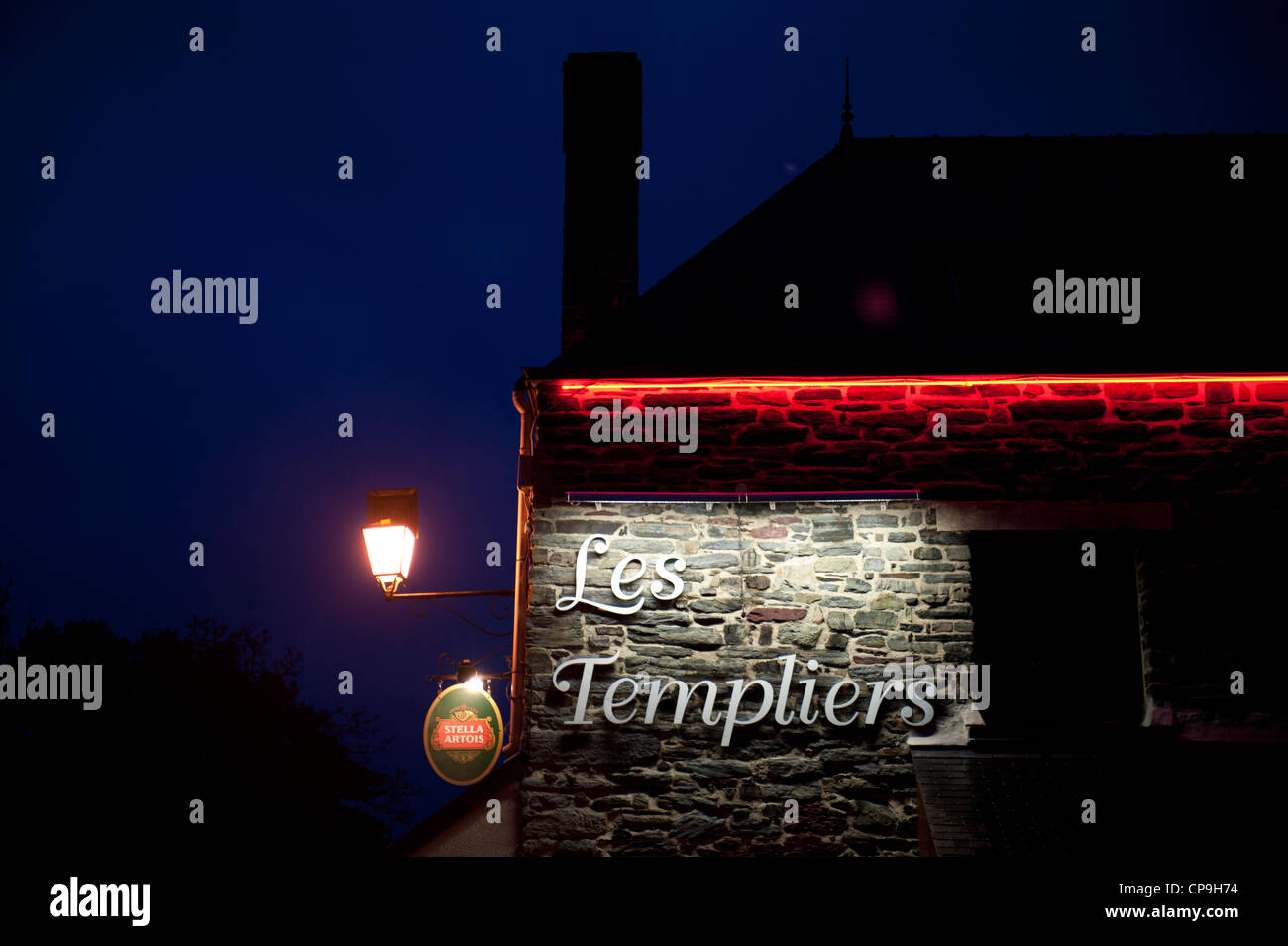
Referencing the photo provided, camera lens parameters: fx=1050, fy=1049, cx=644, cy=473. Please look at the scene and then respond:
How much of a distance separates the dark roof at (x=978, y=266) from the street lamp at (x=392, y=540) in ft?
4.95

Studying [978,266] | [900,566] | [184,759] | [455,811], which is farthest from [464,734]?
[184,759]

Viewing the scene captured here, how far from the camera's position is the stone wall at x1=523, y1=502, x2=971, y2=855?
280 inches

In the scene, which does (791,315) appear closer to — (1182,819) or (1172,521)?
(1172,521)

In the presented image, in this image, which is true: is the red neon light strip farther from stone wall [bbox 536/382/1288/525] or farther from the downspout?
the downspout

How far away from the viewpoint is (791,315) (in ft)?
27.6

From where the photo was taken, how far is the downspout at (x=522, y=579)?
7695 mm

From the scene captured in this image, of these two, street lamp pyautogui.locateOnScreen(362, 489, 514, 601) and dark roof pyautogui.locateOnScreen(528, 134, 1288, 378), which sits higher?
dark roof pyautogui.locateOnScreen(528, 134, 1288, 378)

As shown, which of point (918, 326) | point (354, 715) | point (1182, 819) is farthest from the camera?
point (354, 715)

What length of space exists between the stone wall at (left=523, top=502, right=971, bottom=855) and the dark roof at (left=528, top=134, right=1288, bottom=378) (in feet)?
3.88

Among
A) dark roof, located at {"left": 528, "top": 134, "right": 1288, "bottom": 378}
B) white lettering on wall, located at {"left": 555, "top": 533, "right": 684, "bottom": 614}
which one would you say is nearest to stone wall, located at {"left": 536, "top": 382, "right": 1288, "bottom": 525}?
dark roof, located at {"left": 528, "top": 134, "right": 1288, "bottom": 378}
